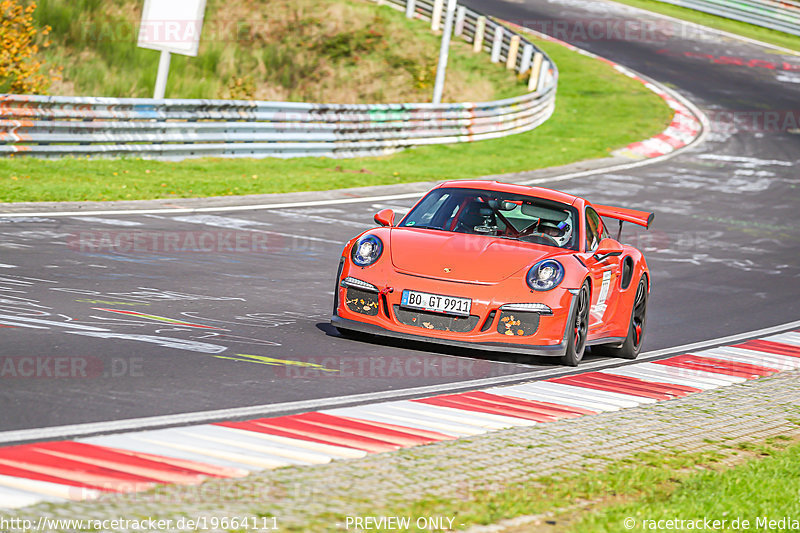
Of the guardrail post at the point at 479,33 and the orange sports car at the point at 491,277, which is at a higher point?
the guardrail post at the point at 479,33

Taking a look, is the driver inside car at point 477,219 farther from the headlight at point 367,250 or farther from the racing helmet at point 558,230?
the headlight at point 367,250

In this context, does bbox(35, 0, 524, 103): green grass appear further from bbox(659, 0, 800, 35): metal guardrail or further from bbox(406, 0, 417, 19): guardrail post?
bbox(659, 0, 800, 35): metal guardrail

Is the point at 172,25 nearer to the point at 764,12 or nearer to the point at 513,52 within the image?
the point at 513,52

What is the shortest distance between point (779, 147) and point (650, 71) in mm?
11148

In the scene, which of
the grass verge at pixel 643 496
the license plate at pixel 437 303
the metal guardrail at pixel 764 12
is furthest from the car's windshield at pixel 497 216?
the metal guardrail at pixel 764 12

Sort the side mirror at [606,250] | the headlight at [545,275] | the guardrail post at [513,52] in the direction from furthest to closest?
the guardrail post at [513,52]
the side mirror at [606,250]
the headlight at [545,275]

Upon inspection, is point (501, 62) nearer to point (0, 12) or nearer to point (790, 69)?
point (790, 69)

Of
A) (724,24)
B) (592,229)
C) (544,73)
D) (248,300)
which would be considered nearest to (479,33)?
(544,73)

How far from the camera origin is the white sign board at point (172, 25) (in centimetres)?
2370

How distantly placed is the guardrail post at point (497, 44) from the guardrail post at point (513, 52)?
813 millimetres

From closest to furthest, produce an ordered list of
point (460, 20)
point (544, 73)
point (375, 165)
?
point (375, 165), point (544, 73), point (460, 20)

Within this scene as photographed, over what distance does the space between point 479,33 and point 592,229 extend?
108 ft

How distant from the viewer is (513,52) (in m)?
40.4

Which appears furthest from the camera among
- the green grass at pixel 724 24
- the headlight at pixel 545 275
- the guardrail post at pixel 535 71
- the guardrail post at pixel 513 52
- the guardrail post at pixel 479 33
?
the green grass at pixel 724 24
